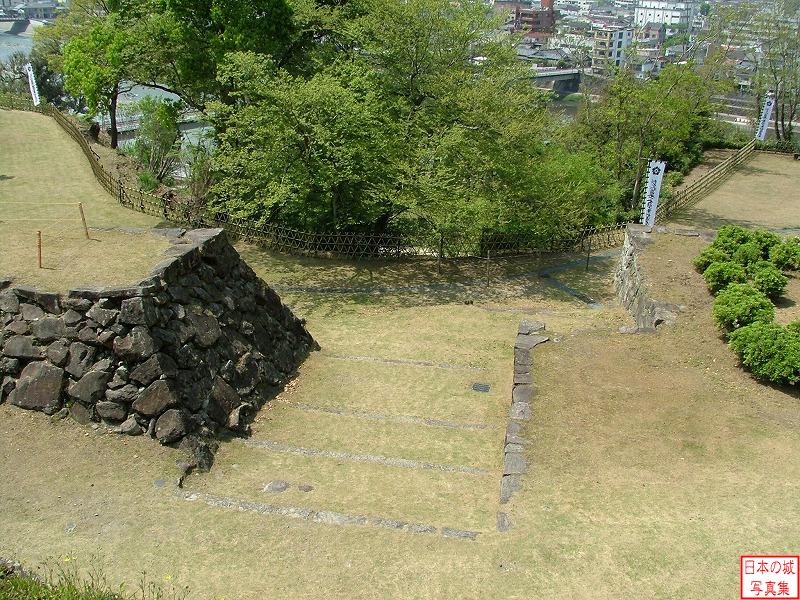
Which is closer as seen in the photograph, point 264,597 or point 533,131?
point 264,597

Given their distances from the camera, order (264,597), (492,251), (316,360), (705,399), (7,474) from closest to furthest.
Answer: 1. (264,597)
2. (7,474)
3. (705,399)
4. (316,360)
5. (492,251)

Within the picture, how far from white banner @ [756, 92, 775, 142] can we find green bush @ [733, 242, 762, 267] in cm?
2179

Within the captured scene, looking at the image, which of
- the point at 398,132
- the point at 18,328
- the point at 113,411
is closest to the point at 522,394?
the point at 113,411

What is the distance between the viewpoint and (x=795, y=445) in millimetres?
9992

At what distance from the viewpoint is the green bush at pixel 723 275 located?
580 inches

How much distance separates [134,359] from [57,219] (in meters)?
10.0

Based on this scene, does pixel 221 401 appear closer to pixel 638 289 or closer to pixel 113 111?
pixel 638 289

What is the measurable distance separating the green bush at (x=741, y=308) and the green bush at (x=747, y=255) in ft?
7.72

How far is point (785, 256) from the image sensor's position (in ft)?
52.3

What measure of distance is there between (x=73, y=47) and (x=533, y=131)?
15511 millimetres

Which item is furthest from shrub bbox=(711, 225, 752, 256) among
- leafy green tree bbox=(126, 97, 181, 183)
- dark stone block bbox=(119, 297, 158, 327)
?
leafy green tree bbox=(126, 97, 181, 183)

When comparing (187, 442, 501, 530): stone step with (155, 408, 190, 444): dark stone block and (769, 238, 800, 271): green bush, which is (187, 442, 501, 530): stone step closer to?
(155, 408, 190, 444): dark stone block

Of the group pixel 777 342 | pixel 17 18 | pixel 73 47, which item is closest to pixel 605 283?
pixel 777 342

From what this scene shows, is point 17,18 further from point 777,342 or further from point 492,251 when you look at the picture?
point 777,342
